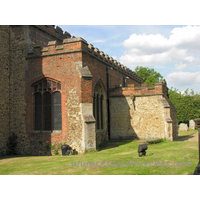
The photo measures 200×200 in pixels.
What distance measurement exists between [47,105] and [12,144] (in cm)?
355

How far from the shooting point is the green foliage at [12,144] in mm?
14070

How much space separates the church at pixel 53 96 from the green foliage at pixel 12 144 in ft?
0.50

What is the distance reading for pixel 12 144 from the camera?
1419 cm

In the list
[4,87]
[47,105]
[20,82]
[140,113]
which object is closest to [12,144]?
[47,105]

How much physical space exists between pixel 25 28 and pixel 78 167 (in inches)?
423

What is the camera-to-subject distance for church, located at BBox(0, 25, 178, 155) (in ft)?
42.4

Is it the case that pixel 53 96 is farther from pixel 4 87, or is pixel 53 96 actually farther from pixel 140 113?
pixel 140 113

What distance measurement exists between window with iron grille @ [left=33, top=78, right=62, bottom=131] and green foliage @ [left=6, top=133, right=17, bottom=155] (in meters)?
1.63

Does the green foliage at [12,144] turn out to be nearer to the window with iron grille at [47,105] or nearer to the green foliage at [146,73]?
the window with iron grille at [47,105]

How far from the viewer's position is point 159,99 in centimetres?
1708

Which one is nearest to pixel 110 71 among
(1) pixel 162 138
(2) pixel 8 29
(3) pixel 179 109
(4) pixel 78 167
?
(1) pixel 162 138

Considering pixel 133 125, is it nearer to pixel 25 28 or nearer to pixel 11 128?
pixel 11 128

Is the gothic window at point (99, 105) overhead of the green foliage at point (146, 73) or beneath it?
beneath

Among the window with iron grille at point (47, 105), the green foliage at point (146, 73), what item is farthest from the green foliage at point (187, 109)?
the window with iron grille at point (47, 105)
